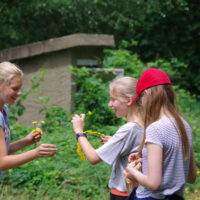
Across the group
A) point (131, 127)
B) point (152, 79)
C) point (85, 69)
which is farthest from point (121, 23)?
point (152, 79)

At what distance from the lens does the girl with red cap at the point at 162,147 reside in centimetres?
253

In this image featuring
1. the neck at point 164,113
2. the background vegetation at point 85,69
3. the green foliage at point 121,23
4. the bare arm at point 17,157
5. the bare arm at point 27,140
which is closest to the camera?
the neck at point 164,113

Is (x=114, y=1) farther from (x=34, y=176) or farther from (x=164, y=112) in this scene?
(x=164, y=112)

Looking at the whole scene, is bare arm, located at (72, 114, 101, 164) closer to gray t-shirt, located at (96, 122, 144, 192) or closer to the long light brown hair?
gray t-shirt, located at (96, 122, 144, 192)

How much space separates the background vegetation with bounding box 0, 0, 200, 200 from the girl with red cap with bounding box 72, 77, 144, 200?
2.44 feet

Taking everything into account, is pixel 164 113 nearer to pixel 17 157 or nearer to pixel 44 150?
pixel 44 150

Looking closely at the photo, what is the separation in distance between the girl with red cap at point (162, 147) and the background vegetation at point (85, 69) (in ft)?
3.97

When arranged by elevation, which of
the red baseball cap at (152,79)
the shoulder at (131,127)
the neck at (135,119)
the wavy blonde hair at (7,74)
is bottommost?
the shoulder at (131,127)

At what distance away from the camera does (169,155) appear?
259 centimetres

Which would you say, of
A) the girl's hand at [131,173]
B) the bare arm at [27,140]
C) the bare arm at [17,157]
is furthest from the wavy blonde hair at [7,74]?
the girl's hand at [131,173]

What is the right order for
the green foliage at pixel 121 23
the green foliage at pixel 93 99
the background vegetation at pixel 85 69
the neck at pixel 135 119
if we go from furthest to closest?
the green foliage at pixel 121 23
the green foliage at pixel 93 99
the background vegetation at pixel 85 69
the neck at pixel 135 119

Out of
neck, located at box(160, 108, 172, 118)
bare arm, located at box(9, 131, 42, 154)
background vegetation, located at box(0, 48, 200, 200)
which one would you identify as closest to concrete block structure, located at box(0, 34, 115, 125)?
background vegetation, located at box(0, 48, 200, 200)

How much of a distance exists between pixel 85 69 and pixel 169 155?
533 centimetres

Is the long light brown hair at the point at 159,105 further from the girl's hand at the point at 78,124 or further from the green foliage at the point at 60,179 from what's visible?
the green foliage at the point at 60,179
